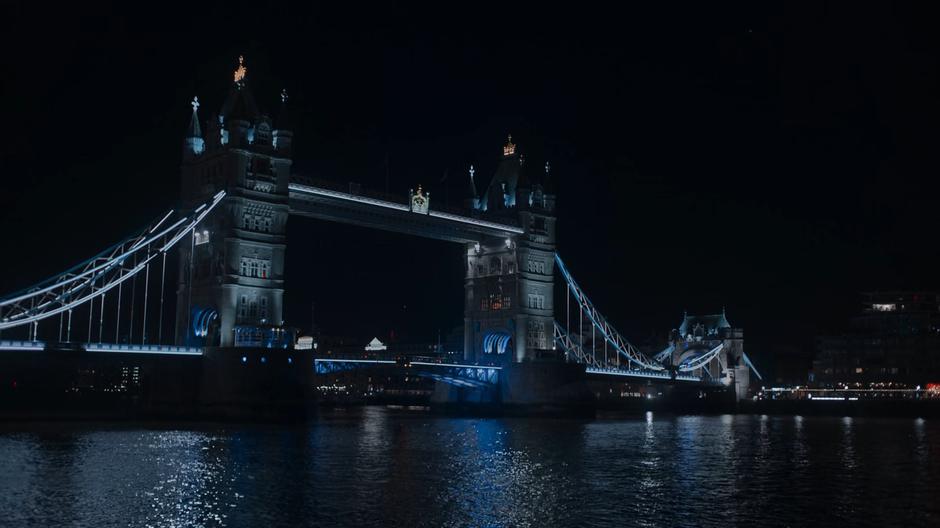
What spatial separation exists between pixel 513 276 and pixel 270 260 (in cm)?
3009

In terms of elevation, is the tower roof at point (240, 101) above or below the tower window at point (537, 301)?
above

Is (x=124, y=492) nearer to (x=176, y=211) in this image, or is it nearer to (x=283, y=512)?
(x=283, y=512)

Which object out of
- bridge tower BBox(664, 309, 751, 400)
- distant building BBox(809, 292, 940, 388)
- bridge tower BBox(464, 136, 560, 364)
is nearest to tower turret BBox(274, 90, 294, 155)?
bridge tower BBox(464, 136, 560, 364)

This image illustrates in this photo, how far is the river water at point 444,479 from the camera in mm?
31031

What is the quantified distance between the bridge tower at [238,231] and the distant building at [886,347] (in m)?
105

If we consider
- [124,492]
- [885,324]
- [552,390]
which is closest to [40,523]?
[124,492]

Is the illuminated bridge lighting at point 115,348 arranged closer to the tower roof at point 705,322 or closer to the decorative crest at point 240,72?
the decorative crest at point 240,72

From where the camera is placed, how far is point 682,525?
30125 millimetres

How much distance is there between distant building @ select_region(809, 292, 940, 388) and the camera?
148 meters

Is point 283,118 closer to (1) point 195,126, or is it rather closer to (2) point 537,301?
(1) point 195,126

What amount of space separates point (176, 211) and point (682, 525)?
186 feet

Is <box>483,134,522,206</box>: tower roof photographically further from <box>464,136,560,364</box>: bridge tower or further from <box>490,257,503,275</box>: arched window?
<box>490,257,503,275</box>: arched window

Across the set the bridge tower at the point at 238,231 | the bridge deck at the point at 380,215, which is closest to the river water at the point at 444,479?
the bridge tower at the point at 238,231

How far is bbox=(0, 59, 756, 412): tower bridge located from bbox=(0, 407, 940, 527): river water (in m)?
8.73
